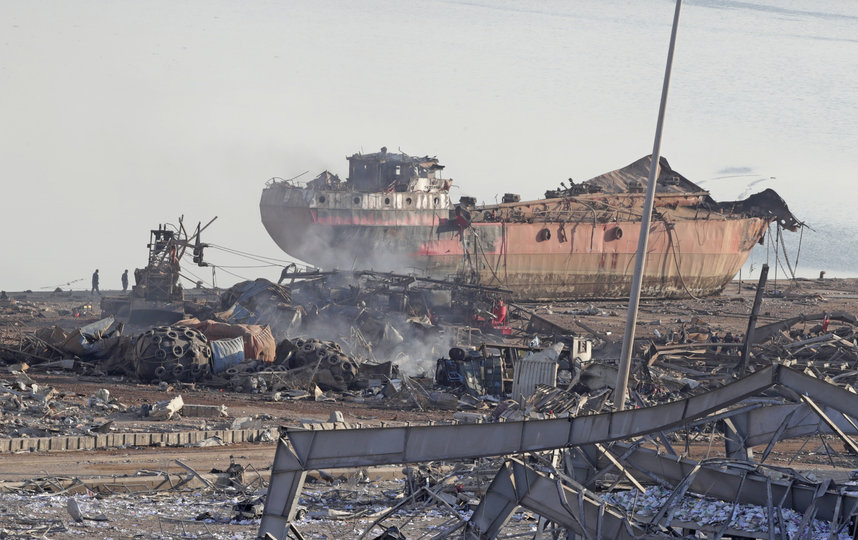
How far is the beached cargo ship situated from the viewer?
4884 centimetres

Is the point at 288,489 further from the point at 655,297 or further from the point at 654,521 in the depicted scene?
the point at 655,297

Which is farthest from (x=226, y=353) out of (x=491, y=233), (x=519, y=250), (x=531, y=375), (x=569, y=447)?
(x=519, y=250)

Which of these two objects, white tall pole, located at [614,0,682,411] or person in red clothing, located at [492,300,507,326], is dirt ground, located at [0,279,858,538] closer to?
person in red clothing, located at [492,300,507,326]

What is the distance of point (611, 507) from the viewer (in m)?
9.43

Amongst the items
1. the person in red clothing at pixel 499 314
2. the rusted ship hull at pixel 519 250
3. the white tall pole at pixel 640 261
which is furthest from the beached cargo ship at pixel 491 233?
the white tall pole at pixel 640 261

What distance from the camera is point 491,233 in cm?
5012

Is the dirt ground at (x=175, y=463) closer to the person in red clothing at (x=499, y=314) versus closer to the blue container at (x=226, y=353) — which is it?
the person in red clothing at (x=499, y=314)

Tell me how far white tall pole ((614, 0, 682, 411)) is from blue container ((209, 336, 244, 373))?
504 inches

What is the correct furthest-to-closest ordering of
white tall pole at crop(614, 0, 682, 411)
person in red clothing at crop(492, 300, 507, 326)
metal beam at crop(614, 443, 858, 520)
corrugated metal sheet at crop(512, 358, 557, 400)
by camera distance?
person in red clothing at crop(492, 300, 507, 326), corrugated metal sheet at crop(512, 358, 557, 400), white tall pole at crop(614, 0, 682, 411), metal beam at crop(614, 443, 858, 520)

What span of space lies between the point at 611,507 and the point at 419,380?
687 inches

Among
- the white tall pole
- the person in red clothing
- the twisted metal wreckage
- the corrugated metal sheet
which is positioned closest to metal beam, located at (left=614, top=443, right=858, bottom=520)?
the twisted metal wreckage

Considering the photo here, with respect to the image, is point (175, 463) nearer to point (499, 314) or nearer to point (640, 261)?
point (640, 261)

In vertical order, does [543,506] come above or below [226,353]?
above

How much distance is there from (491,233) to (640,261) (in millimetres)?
33479
